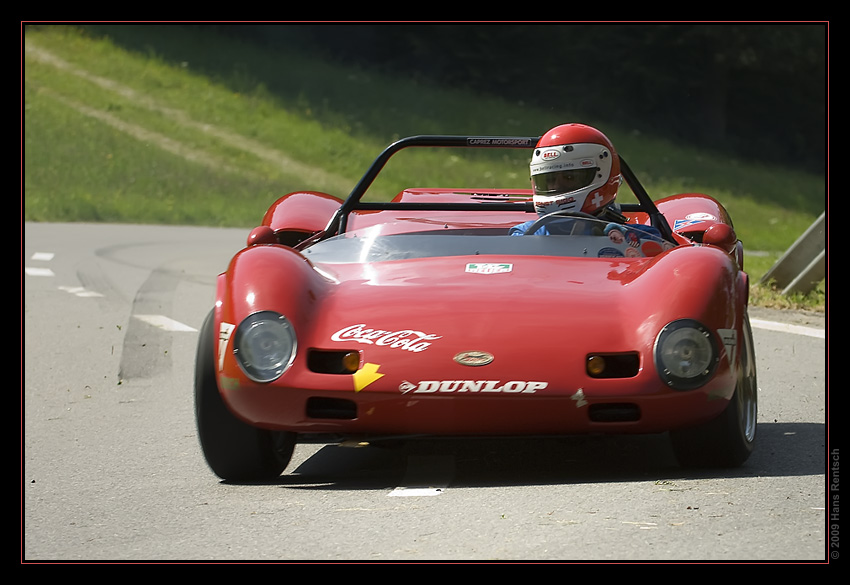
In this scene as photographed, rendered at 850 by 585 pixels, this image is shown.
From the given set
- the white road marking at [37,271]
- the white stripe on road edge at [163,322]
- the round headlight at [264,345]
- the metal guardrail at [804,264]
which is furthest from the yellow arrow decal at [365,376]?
the white road marking at [37,271]

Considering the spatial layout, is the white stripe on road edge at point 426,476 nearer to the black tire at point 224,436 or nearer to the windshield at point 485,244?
the black tire at point 224,436

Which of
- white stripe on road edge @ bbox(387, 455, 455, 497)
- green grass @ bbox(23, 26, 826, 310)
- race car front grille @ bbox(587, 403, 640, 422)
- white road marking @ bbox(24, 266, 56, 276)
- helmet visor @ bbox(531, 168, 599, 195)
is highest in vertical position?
helmet visor @ bbox(531, 168, 599, 195)

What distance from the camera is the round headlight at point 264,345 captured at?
15.2ft

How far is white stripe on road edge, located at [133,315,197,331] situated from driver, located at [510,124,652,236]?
3975 millimetres

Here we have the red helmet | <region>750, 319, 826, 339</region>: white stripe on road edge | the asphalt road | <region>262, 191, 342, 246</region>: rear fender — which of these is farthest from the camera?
<region>750, 319, 826, 339</region>: white stripe on road edge

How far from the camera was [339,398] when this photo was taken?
14.9 ft

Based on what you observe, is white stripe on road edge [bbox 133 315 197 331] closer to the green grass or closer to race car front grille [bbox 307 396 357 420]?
race car front grille [bbox 307 396 357 420]

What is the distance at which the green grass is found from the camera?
2494 cm

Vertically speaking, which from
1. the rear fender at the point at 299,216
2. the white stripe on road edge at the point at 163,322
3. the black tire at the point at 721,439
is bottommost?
the white stripe on road edge at the point at 163,322

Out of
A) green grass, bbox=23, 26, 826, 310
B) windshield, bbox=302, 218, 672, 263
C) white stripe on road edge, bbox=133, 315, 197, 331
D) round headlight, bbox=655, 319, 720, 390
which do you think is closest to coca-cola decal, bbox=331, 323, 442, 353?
round headlight, bbox=655, 319, 720, 390

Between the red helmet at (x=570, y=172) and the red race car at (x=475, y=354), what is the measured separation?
751mm

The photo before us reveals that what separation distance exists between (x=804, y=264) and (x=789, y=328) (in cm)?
177

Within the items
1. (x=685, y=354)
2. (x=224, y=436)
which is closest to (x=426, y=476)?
(x=224, y=436)

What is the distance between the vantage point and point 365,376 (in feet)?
14.9
